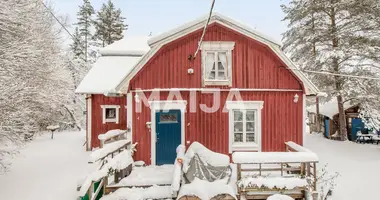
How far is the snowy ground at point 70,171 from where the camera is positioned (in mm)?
8016

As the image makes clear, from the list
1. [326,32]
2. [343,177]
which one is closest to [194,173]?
[343,177]

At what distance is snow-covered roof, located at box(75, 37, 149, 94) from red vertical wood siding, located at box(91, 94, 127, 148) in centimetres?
69

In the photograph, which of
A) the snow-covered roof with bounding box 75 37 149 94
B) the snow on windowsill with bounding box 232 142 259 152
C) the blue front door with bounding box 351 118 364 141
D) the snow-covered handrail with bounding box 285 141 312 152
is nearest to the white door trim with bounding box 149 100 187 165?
the snow on windowsill with bounding box 232 142 259 152

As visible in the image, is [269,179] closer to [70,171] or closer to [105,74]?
[70,171]

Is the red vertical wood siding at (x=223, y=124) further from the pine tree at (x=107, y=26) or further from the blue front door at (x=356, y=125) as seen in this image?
the pine tree at (x=107, y=26)

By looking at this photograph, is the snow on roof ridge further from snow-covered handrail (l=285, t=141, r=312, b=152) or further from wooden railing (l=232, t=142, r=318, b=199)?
wooden railing (l=232, t=142, r=318, b=199)

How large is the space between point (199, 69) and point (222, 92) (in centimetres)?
123

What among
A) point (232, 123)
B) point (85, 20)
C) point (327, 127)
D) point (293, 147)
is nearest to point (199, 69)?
point (232, 123)

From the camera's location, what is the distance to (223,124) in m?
9.63

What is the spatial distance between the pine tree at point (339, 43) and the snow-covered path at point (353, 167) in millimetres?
2730

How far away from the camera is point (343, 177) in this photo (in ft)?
30.9

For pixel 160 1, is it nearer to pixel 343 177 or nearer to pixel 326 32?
pixel 343 177

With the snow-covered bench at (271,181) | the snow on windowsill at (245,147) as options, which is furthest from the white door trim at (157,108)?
the snow-covered bench at (271,181)

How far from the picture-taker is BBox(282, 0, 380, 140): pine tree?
15172mm
